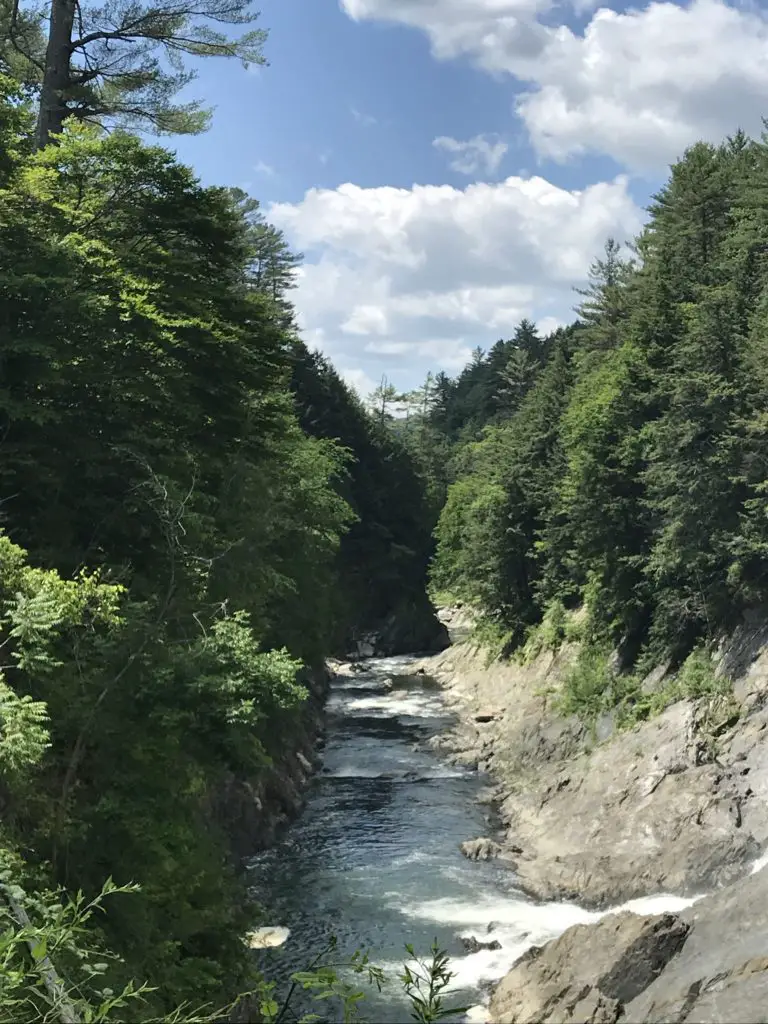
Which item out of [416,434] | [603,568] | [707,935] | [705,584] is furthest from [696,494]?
[416,434]

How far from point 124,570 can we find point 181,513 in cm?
122

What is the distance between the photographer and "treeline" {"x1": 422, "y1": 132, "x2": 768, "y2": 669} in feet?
77.6

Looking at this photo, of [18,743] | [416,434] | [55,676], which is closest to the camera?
[18,743]

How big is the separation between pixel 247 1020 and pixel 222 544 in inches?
326

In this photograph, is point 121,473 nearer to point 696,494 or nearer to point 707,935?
point 707,935

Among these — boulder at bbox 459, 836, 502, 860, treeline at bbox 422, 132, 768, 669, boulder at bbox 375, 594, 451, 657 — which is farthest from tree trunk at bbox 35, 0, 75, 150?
boulder at bbox 375, 594, 451, 657

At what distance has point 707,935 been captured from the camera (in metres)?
13.5

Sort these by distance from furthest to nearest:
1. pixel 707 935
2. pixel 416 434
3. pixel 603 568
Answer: pixel 416 434
pixel 603 568
pixel 707 935

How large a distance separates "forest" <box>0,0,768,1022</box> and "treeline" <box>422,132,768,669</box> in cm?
13

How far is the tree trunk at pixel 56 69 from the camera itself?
18281mm

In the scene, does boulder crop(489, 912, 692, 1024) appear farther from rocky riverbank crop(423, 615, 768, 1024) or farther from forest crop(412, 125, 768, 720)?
forest crop(412, 125, 768, 720)

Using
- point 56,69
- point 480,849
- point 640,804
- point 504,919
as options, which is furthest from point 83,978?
point 56,69

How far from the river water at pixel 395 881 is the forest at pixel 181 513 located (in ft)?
8.79

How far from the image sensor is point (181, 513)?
11.9 m
